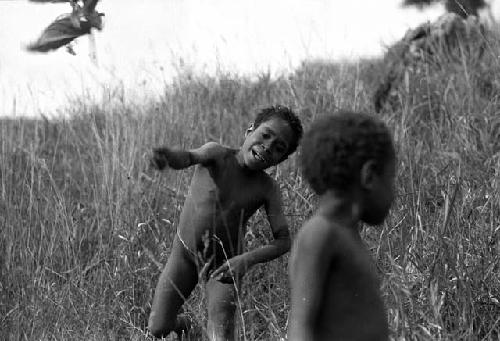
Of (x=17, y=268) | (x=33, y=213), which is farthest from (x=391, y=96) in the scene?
(x=17, y=268)

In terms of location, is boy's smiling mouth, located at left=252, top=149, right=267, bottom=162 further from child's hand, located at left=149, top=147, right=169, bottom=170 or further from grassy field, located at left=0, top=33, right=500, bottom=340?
grassy field, located at left=0, top=33, right=500, bottom=340

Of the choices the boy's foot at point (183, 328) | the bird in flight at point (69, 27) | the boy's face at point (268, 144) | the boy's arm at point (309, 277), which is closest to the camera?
the boy's arm at point (309, 277)

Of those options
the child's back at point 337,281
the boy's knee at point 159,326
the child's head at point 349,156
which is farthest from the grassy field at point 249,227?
the child's head at point 349,156

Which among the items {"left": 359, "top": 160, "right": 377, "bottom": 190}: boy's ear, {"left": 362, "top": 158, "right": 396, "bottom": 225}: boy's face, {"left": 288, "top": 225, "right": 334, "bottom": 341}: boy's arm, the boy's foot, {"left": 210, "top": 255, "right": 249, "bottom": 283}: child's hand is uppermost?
{"left": 359, "top": 160, "right": 377, "bottom": 190}: boy's ear

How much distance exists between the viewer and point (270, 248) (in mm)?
2818

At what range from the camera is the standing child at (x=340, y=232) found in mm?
1829

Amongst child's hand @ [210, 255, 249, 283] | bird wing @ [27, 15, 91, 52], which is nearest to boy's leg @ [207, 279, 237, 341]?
child's hand @ [210, 255, 249, 283]

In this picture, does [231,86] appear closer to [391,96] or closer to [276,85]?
[276,85]

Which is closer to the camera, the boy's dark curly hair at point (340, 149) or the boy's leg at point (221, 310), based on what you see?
the boy's dark curly hair at point (340, 149)

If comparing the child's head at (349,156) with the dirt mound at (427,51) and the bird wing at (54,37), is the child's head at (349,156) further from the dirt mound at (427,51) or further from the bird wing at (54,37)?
the bird wing at (54,37)

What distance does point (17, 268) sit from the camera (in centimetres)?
391

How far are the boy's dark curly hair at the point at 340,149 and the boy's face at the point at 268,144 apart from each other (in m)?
0.99

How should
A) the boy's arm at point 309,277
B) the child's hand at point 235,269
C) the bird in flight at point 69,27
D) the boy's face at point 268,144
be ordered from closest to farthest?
the boy's arm at point 309,277, the child's hand at point 235,269, the boy's face at point 268,144, the bird in flight at point 69,27

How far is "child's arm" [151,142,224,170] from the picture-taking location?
271cm
